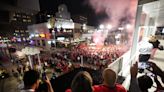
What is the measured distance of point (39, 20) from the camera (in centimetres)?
350

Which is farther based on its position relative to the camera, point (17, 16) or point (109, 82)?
point (17, 16)

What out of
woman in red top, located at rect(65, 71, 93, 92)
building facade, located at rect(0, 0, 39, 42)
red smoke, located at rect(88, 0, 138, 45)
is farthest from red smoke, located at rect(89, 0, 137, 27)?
woman in red top, located at rect(65, 71, 93, 92)

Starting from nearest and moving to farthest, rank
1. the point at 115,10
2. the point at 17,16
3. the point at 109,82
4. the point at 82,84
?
the point at 82,84, the point at 109,82, the point at 115,10, the point at 17,16

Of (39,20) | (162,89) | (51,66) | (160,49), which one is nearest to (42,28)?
(39,20)

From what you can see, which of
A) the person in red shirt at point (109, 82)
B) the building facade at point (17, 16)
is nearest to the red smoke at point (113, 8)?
the building facade at point (17, 16)

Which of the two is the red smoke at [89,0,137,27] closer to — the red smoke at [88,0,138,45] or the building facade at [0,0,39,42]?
the red smoke at [88,0,138,45]

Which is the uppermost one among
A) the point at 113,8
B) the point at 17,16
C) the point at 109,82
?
the point at 113,8

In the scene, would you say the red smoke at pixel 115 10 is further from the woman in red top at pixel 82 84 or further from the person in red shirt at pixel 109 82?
the woman in red top at pixel 82 84

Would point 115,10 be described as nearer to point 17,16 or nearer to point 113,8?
point 113,8

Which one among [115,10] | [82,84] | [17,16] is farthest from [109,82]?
[17,16]

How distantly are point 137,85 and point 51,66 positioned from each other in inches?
191

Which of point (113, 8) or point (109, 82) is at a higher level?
point (113, 8)

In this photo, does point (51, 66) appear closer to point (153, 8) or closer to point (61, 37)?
point (61, 37)

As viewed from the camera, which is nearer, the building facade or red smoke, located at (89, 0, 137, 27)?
red smoke, located at (89, 0, 137, 27)
